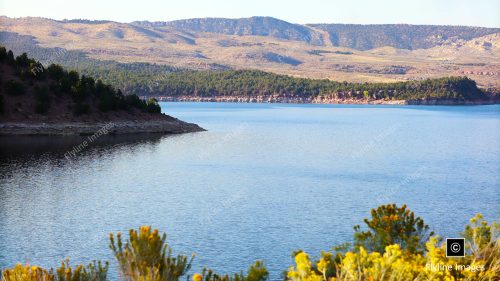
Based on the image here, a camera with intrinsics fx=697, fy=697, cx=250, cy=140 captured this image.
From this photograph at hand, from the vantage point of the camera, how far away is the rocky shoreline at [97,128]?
102 meters

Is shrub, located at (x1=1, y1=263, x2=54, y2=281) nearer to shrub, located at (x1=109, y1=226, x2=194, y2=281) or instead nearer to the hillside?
shrub, located at (x1=109, y1=226, x2=194, y2=281)

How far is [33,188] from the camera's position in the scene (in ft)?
188

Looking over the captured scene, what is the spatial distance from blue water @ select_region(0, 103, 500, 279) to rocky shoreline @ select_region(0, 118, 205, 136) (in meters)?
6.95

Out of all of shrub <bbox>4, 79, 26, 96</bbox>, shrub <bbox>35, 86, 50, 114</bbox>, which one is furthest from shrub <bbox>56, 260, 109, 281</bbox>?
shrub <bbox>4, 79, 26, 96</bbox>

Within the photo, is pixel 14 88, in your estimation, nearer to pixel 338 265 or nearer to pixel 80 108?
pixel 80 108

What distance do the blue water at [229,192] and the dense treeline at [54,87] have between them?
1277 centimetres

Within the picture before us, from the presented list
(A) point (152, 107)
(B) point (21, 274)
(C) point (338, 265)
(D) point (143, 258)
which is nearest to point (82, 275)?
(B) point (21, 274)

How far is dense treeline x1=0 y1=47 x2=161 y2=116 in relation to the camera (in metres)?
107

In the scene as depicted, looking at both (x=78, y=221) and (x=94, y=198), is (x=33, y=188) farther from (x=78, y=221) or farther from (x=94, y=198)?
(x=78, y=221)

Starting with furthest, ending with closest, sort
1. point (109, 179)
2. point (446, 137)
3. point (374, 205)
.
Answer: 1. point (446, 137)
2. point (109, 179)
3. point (374, 205)

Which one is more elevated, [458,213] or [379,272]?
[379,272]

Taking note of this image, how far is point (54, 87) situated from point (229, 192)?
60825 millimetres

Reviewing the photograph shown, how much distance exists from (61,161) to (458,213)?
43.4 meters

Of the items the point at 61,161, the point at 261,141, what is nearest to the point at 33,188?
the point at 61,161
